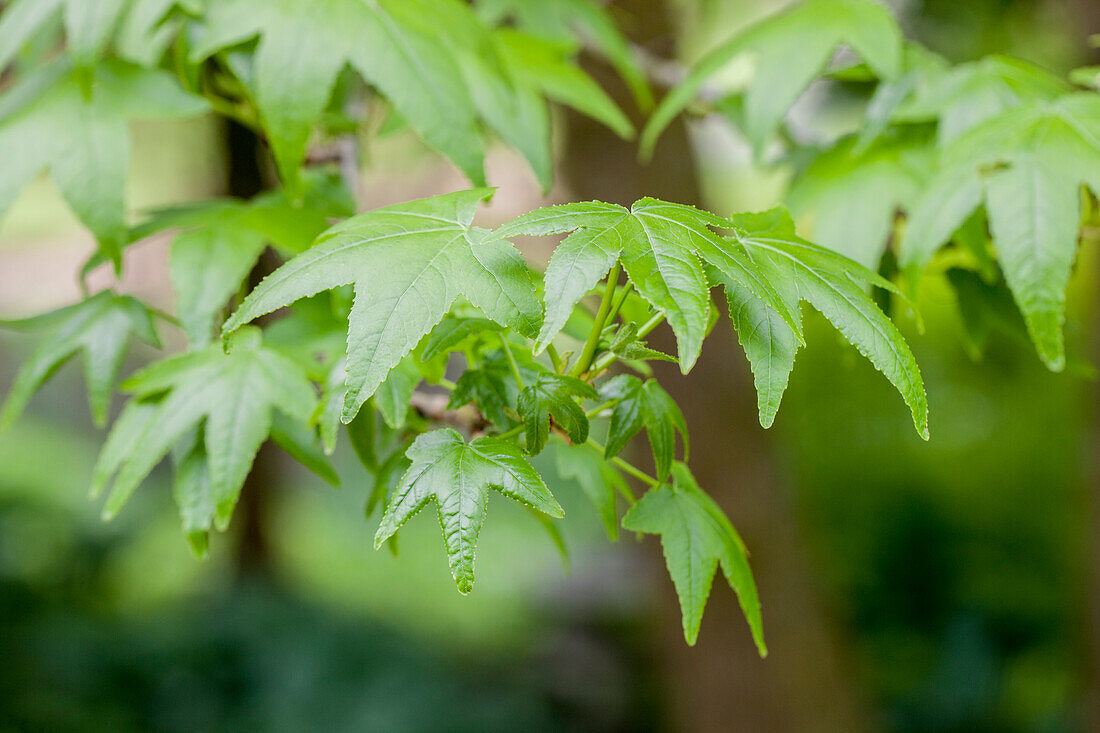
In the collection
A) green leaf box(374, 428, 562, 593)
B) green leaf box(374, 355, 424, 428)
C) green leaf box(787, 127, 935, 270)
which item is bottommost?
green leaf box(374, 355, 424, 428)

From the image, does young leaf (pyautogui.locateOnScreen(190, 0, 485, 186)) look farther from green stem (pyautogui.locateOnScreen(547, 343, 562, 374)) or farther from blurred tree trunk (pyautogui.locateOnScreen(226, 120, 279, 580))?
blurred tree trunk (pyautogui.locateOnScreen(226, 120, 279, 580))

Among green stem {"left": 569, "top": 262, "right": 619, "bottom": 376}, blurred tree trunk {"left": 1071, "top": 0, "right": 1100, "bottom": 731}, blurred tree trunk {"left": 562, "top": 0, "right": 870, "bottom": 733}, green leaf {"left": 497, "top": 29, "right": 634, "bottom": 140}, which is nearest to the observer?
green stem {"left": 569, "top": 262, "right": 619, "bottom": 376}

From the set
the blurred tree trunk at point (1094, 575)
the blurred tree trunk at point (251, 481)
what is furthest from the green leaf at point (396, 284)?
the blurred tree trunk at point (251, 481)

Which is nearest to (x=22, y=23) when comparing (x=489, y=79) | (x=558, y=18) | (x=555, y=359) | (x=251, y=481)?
(x=489, y=79)

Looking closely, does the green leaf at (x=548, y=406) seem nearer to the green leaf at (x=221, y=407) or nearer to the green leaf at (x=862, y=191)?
the green leaf at (x=221, y=407)

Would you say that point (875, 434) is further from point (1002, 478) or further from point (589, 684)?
point (589, 684)

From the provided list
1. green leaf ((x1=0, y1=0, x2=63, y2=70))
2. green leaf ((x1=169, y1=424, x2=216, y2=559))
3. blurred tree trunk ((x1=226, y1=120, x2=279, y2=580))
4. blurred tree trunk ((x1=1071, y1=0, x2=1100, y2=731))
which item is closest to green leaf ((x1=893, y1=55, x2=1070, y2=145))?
green leaf ((x1=169, y1=424, x2=216, y2=559))
